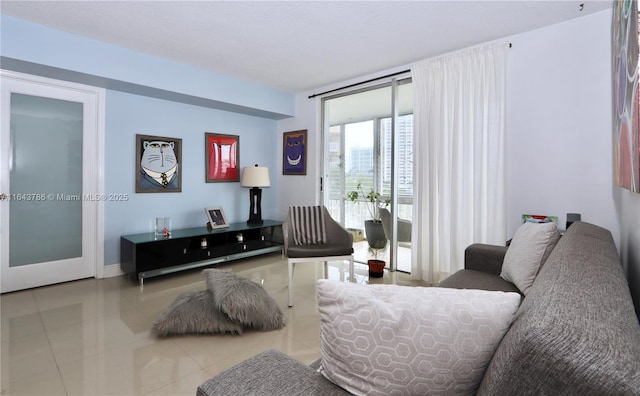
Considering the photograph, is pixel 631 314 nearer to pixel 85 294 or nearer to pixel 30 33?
pixel 85 294

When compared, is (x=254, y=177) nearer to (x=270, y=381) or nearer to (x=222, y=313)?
(x=222, y=313)

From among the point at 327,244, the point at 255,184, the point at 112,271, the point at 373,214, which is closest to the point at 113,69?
the point at 255,184

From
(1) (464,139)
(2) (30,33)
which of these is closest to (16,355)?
(2) (30,33)

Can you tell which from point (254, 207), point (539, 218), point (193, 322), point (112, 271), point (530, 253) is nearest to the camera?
point (530, 253)

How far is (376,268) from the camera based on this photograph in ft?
12.5

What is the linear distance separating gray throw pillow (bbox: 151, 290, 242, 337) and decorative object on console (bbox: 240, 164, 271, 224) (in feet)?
8.04

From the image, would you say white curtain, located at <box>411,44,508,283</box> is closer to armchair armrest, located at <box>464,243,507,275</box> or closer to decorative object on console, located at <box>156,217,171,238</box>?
armchair armrest, located at <box>464,243,507,275</box>

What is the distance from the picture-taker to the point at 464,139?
11.1ft

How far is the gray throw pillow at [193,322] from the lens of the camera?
93.6 inches

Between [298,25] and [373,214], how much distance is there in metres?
2.42

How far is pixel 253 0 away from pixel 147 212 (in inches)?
112

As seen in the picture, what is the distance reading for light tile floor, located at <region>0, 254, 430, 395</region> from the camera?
1.85 meters

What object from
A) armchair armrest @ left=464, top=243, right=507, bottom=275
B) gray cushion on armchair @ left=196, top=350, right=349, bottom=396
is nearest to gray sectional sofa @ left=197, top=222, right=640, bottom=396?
gray cushion on armchair @ left=196, top=350, right=349, bottom=396

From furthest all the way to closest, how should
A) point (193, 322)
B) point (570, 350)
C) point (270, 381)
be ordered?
point (193, 322) < point (270, 381) < point (570, 350)
